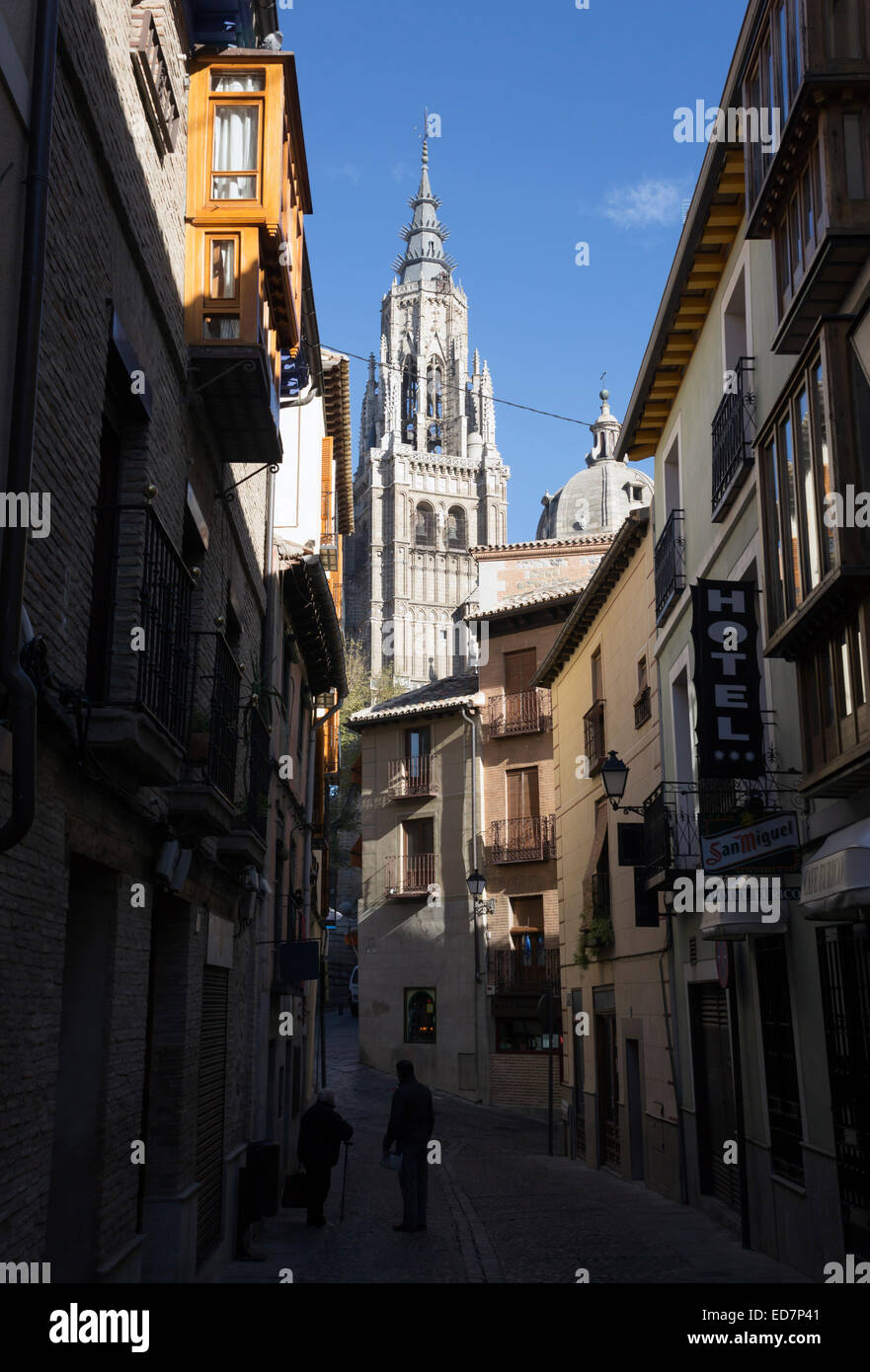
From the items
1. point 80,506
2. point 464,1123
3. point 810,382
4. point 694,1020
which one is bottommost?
point 464,1123

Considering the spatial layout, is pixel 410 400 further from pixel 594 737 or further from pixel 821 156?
pixel 821 156

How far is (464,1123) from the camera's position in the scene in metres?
28.2

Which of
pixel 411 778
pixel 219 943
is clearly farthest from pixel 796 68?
pixel 411 778

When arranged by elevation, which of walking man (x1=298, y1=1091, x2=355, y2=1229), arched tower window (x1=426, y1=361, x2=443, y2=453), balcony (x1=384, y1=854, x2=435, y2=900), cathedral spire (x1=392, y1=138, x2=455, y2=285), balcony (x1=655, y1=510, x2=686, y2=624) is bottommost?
walking man (x1=298, y1=1091, x2=355, y2=1229)

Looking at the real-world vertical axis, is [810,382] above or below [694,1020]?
above

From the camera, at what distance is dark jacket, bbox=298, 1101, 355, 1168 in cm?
1402

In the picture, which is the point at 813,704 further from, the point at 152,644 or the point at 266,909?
the point at 266,909

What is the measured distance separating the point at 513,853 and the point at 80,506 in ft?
89.6

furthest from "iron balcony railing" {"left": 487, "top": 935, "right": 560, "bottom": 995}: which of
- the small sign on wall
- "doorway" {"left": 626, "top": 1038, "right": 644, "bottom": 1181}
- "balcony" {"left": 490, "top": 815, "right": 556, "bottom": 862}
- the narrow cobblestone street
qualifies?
the small sign on wall

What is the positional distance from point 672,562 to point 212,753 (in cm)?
788

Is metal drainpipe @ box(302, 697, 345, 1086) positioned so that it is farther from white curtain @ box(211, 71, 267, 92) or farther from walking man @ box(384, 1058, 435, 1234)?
white curtain @ box(211, 71, 267, 92)

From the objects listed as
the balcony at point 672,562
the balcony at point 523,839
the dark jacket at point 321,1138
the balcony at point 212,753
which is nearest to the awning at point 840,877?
the balcony at point 212,753

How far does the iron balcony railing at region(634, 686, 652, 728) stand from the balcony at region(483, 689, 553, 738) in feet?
47.7
